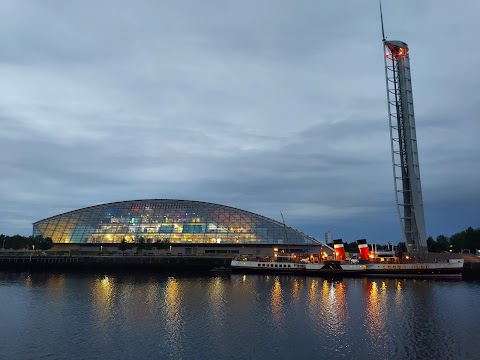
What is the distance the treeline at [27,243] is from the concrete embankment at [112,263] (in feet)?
62.0

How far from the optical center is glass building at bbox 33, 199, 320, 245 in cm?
14375

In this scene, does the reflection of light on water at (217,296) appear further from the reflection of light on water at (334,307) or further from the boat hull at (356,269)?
the boat hull at (356,269)

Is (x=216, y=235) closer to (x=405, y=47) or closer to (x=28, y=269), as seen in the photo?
(x=28, y=269)

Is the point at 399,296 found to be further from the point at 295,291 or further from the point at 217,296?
the point at 217,296

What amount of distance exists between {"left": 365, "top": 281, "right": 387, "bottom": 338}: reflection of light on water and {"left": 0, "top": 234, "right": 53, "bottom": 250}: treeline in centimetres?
11340

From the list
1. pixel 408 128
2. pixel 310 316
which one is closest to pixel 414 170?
pixel 408 128

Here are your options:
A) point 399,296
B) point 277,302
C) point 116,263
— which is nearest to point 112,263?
point 116,263

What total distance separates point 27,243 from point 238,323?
124m

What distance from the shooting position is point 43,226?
15875 cm

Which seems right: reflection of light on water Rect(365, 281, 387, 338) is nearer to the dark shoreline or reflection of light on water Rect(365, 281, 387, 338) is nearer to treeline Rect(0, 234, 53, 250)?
the dark shoreline

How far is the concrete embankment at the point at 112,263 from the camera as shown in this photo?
11331 centimetres

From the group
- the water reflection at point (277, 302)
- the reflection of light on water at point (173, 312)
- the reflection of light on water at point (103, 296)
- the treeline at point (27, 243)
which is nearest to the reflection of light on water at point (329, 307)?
the water reflection at point (277, 302)

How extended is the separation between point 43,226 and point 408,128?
458 ft

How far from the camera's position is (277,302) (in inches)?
2242
